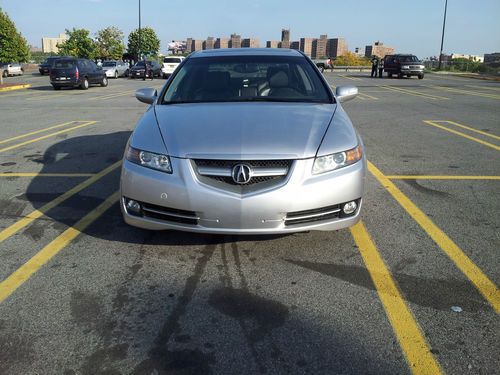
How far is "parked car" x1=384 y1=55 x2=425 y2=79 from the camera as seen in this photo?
108 feet

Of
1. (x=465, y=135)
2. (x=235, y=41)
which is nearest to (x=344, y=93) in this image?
(x=465, y=135)

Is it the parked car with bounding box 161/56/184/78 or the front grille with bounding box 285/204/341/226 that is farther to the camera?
the parked car with bounding box 161/56/184/78

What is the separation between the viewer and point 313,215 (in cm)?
325

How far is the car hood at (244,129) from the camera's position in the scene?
317cm

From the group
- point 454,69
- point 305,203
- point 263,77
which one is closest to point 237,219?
point 305,203

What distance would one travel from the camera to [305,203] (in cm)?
313

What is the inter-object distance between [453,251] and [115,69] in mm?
36867

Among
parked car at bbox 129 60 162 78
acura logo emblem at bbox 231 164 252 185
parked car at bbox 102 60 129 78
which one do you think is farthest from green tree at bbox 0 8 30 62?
acura logo emblem at bbox 231 164 252 185

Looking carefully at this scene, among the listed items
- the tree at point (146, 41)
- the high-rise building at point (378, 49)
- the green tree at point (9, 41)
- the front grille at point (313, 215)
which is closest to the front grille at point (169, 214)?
the front grille at point (313, 215)

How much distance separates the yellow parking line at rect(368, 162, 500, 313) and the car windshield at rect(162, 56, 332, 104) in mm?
1385

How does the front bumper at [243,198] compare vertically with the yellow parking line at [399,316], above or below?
above

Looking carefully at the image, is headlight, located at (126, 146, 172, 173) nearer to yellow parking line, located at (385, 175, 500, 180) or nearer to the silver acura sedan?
the silver acura sedan

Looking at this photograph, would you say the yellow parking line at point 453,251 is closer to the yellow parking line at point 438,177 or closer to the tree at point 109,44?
the yellow parking line at point 438,177

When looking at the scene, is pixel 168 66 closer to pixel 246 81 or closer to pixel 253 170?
pixel 246 81
